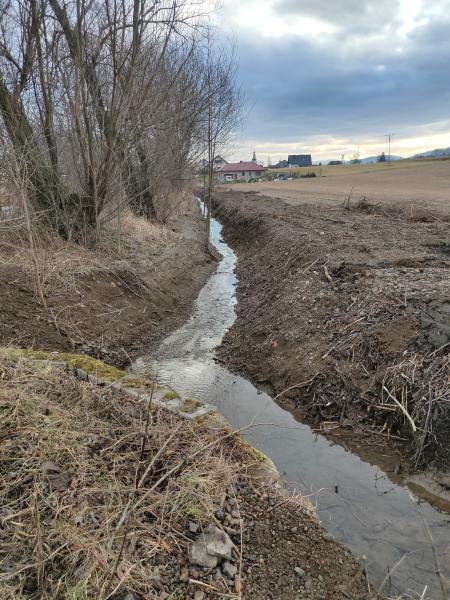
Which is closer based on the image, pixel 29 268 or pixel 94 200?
pixel 29 268

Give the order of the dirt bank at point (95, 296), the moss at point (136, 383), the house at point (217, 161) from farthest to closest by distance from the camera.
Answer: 1. the house at point (217, 161)
2. the dirt bank at point (95, 296)
3. the moss at point (136, 383)

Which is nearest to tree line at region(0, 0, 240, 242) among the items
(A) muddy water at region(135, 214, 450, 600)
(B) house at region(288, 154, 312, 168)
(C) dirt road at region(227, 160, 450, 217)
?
(A) muddy water at region(135, 214, 450, 600)

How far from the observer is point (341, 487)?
470cm

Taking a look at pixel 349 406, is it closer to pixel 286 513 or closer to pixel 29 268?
pixel 286 513

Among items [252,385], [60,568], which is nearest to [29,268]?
[252,385]

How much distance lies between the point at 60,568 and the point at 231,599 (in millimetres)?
1031

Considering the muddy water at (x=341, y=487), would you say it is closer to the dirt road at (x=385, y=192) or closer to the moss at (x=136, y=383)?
the moss at (x=136, y=383)

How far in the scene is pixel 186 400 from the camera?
514 centimetres

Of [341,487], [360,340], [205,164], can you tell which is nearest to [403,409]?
[341,487]

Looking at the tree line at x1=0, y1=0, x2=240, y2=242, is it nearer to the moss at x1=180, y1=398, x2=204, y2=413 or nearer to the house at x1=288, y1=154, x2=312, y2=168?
the moss at x1=180, y1=398, x2=204, y2=413

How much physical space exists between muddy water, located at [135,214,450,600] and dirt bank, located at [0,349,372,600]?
18.7 inches

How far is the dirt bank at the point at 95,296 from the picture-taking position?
304 inches

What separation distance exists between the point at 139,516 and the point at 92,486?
0.43m

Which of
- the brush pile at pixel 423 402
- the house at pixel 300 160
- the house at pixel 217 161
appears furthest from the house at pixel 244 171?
the brush pile at pixel 423 402
